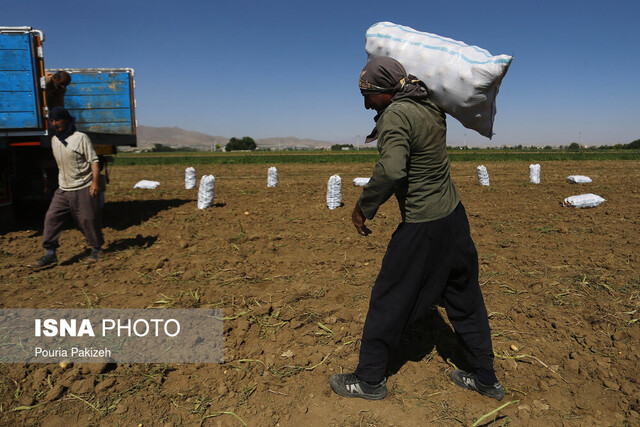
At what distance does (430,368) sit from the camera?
2844 mm

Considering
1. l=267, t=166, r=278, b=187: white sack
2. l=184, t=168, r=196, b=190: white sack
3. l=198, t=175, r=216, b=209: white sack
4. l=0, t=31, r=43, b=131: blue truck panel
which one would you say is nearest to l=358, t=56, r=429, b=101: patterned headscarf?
l=0, t=31, r=43, b=131: blue truck panel

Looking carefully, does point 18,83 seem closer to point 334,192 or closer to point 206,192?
point 206,192

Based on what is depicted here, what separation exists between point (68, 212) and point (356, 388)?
13.9 feet

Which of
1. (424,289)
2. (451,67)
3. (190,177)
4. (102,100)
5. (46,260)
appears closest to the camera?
(451,67)

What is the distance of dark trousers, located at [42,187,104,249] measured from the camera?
16.2 feet

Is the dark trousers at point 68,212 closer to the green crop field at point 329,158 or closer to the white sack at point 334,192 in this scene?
the white sack at point 334,192

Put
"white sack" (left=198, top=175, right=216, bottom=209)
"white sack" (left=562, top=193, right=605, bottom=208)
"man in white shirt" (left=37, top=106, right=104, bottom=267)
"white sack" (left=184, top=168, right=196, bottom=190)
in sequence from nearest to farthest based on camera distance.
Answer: "man in white shirt" (left=37, top=106, right=104, bottom=267) → "white sack" (left=562, top=193, right=605, bottom=208) → "white sack" (left=198, top=175, right=216, bottom=209) → "white sack" (left=184, top=168, right=196, bottom=190)

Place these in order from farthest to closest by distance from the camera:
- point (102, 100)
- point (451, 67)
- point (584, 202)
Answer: point (584, 202), point (102, 100), point (451, 67)

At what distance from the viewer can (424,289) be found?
241 cm

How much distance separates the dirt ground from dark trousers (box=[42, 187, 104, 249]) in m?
0.42

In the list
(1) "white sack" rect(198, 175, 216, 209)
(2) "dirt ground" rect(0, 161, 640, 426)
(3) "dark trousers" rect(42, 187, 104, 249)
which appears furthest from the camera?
(1) "white sack" rect(198, 175, 216, 209)

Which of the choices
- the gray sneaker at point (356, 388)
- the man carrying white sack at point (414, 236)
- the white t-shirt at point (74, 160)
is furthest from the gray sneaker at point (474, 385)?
the white t-shirt at point (74, 160)

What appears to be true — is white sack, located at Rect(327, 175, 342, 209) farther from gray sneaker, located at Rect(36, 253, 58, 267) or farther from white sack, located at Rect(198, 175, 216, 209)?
gray sneaker, located at Rect(36, 253, 58, 267)

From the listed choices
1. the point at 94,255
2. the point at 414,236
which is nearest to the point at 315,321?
the point at 414,236
